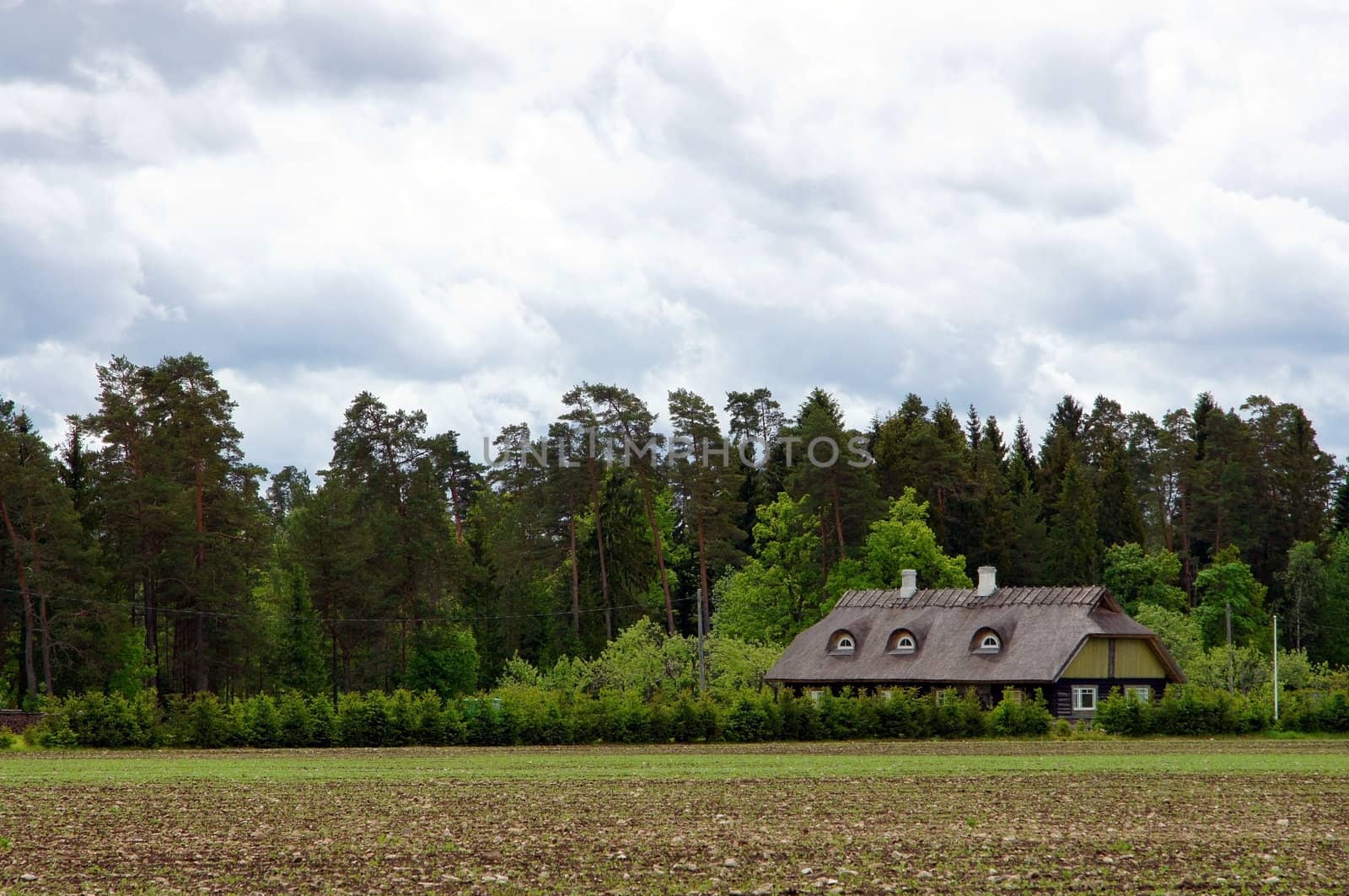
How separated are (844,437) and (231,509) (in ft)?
95.1

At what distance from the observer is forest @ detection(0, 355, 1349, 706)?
199ft

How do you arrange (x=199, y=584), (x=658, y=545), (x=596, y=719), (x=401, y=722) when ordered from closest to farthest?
1. (x=401, y=722)
2. (x=596, y=719)
3. (x=199, y=584)
4. (x=658, y=545)

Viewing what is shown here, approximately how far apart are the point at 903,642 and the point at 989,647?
12.5 ft

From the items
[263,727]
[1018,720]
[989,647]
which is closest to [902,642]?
[989,647]

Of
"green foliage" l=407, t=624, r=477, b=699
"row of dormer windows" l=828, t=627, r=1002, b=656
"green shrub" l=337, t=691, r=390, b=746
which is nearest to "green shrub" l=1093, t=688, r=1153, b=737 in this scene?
"row of dormer windows" l=828, t=627, r=1002, b=656

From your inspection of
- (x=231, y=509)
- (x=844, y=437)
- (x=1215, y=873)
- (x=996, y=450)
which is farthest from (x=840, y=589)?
(x=1215, y=873)

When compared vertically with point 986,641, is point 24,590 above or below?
above

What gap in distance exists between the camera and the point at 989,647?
5631cm

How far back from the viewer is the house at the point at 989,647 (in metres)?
54.8

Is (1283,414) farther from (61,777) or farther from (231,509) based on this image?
(61,777)

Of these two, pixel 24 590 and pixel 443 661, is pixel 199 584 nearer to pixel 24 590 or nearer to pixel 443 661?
pixel 24 590

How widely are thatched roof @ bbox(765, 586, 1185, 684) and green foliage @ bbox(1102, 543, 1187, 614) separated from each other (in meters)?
23.9

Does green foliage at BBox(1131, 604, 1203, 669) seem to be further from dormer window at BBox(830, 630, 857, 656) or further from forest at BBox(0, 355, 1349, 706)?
dormer window at BBox(830, 630, 857, 656)

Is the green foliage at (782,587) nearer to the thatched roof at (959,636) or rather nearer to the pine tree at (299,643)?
the thatched roof at (959,636)
